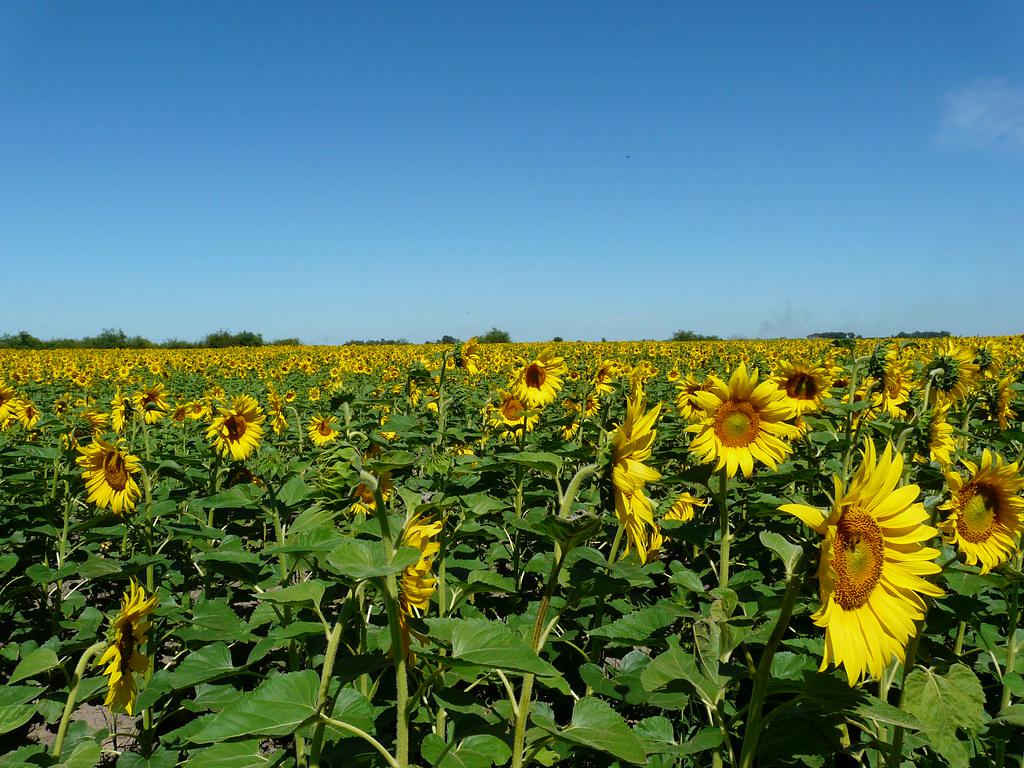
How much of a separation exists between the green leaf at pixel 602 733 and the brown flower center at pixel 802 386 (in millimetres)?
2932

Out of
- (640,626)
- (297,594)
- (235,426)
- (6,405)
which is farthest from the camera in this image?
(6,405)

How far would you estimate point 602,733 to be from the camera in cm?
145

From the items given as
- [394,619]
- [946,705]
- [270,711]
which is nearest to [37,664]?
[270,711]

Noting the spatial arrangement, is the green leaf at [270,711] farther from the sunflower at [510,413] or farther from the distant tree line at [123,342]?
the distant tree line at [123,342]

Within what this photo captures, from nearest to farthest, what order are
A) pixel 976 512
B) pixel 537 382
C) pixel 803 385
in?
1. pixel 976 512
2. pixel 803 385
3. pixel 537 382

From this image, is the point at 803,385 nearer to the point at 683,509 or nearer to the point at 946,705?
the point at 683,509

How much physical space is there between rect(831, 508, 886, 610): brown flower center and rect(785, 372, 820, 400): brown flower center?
270cm

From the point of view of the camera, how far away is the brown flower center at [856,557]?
1.37 meters

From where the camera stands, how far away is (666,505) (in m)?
3.03

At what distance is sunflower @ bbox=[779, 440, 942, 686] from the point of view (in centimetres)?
136

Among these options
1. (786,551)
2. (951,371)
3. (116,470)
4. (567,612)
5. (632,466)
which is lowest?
(567,612)

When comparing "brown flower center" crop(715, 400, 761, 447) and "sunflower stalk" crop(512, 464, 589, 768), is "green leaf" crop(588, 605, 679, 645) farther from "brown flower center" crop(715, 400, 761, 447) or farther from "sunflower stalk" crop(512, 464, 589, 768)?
"brown flower center" crop(715, 400, 761, 447)

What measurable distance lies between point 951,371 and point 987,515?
5.56 feet

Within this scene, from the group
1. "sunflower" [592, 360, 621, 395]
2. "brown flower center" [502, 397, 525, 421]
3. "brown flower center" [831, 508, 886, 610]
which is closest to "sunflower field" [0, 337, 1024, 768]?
"brown flower center" [831, 508, 886, 610]
